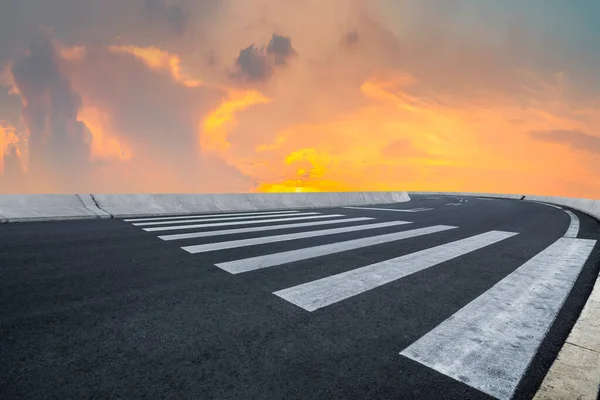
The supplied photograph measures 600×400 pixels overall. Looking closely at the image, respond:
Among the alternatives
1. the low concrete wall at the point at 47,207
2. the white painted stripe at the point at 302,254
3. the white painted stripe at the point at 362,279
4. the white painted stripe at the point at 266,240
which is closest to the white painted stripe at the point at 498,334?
the white painted stripe at the point at 362,279

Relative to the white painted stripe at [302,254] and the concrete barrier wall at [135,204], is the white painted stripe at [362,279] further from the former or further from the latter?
the concrete barrier wall at [135,204]

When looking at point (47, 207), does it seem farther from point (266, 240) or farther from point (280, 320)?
point (280, 320)

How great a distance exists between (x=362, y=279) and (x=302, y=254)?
1408mm

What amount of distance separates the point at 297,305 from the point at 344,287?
77cm

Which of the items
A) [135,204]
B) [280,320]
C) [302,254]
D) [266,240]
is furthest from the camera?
[135,204]

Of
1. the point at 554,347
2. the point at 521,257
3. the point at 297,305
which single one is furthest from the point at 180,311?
the point at 521,257

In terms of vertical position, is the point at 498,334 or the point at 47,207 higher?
the point at 47,207

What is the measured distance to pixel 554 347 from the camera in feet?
7.91

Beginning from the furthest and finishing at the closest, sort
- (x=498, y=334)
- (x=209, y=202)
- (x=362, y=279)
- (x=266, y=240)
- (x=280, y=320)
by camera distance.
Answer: (x=209, y=202) → (x=266, y=240) → (x=362, y=279) → (x=280, y=320) → (x=498, y=334)

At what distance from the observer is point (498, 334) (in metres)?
2.58

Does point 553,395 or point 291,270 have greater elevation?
point 291,270

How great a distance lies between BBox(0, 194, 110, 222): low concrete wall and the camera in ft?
27.8

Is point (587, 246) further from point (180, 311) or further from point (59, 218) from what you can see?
point (59, 218)

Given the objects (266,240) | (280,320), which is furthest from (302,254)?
(280,320)
